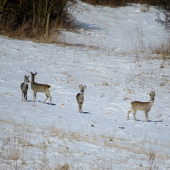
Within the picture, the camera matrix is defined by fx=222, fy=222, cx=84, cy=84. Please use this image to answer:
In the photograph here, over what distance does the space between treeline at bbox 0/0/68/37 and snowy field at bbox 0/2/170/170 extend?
2151mm

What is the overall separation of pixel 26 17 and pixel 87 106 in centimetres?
1521

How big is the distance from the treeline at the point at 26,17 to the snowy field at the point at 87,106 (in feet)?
7.06

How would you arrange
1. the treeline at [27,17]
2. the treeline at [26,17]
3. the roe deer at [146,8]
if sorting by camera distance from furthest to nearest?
the roe deer at [146,8] → the treeline at [26,17] → the treeline at [27,17]

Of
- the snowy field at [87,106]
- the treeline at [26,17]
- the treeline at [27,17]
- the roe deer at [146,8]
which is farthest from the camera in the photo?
the roe deer at [146,8]

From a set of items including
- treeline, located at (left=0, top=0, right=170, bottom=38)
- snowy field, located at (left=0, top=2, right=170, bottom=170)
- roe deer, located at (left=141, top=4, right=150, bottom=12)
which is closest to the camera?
snowy field, located at (left=0, top=2, right=170, bottom=170)

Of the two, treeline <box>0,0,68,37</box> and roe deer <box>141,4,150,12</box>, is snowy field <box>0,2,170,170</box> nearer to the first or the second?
treeline <box>0,0,68,37</box>

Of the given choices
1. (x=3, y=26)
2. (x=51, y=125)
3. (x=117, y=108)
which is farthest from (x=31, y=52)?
(x=51, y=125)

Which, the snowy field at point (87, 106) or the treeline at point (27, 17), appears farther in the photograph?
the treeline at point (27, 17)

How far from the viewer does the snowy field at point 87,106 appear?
4602 mm

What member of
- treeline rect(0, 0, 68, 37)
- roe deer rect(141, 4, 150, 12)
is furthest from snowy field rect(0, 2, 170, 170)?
roe deer rect(141, 4, 150, 12)

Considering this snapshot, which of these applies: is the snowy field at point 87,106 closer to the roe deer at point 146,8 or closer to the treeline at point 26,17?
the treeline at point 26,17

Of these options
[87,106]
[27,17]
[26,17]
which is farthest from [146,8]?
[87,106]

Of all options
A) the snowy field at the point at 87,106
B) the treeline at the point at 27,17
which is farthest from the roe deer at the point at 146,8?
the snowy field at the point at 87,106

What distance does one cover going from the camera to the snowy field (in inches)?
181
